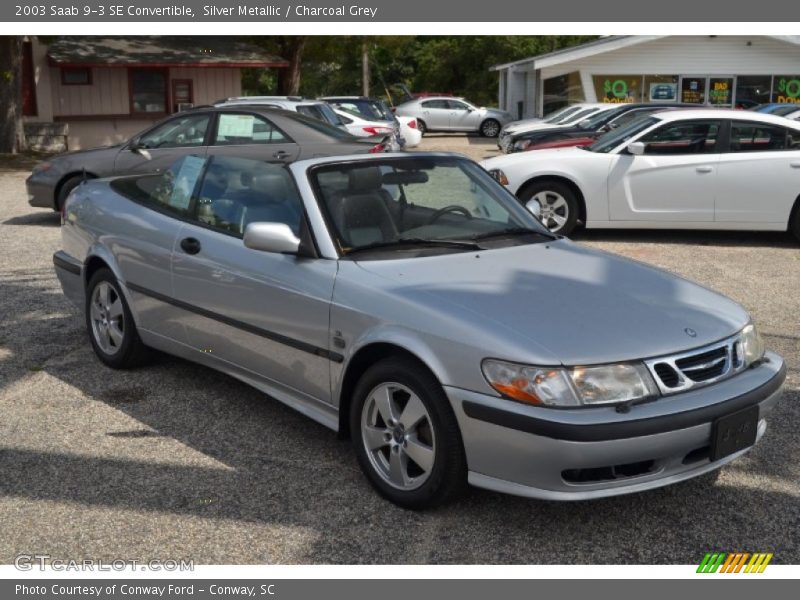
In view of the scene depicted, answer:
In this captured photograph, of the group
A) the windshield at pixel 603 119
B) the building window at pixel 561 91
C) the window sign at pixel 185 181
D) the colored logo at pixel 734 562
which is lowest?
the colored logo at pixel 734 562

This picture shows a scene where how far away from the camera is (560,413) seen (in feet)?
12.3

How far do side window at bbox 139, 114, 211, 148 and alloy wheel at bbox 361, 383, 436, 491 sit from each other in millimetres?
8729

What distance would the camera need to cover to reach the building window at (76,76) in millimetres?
28016

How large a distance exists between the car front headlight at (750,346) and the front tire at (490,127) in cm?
3237

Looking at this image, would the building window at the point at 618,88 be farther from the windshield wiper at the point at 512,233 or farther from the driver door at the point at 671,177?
the windshield wiper at the point at 512,233

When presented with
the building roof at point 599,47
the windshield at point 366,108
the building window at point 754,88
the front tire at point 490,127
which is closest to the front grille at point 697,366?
the windshield at point 366,108

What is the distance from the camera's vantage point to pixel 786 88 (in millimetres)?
33688

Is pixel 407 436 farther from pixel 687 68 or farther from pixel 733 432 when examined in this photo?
pixel 687 68

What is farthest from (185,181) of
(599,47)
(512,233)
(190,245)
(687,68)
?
(687,68)

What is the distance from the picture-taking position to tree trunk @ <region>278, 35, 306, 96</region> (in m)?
32.9

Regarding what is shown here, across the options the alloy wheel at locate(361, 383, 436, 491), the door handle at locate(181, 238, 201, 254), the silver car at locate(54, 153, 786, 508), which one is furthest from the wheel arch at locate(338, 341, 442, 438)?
the door handle at locate(181, 238, 201, 254)

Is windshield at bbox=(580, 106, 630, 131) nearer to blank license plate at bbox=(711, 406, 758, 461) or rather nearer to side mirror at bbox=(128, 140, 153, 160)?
side mirror at bbox=(128, 140, 153, 160)
